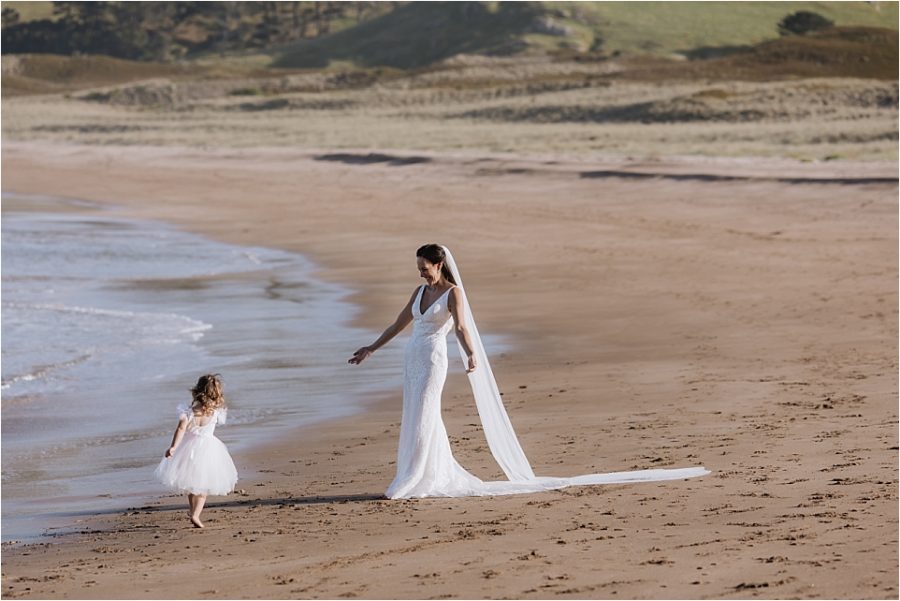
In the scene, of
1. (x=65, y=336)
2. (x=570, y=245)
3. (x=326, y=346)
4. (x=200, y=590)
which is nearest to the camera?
(x=200, y=590)

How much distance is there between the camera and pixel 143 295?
19.5 m

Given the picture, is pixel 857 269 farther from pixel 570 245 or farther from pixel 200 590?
pixel 200 590

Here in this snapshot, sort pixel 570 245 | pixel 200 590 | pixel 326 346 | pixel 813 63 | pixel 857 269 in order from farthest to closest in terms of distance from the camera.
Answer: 1. pixel 813 63
2. pixel 570 245
3. pixel 857 269
4. pixel 326 346
5. pixel 200 590

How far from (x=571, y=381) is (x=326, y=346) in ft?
11.1

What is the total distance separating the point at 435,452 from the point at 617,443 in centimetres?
170

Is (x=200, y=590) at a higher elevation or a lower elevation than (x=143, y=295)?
higher

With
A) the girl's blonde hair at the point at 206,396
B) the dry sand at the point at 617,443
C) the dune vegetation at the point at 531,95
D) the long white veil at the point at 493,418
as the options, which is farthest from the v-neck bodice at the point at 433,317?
the dune vegetation at the point at 531,95

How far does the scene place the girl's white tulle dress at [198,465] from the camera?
306 inches

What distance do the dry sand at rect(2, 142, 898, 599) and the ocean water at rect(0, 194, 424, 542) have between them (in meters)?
0.56

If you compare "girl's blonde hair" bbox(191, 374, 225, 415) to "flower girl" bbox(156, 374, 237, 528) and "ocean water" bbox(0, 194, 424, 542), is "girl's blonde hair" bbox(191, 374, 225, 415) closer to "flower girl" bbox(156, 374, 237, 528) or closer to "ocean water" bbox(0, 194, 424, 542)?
"flower girl" bbox(156, 374, 237, 528)

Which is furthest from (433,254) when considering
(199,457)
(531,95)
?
(531,95)

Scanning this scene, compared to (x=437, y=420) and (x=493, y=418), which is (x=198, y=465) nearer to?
(x=437, y=420)

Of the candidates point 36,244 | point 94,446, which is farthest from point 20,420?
point 36,244

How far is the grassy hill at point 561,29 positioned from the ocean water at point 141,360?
88.6 metres
